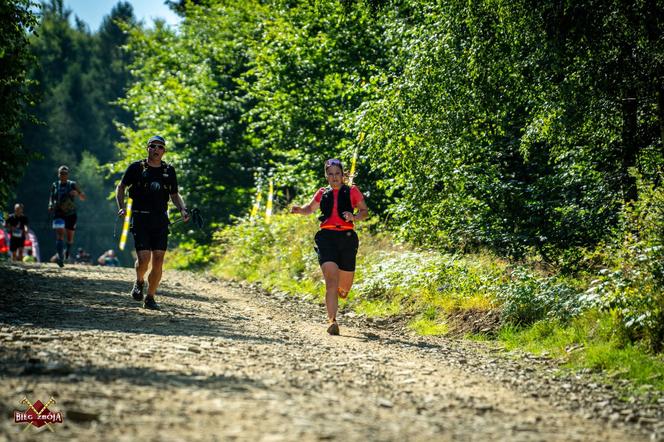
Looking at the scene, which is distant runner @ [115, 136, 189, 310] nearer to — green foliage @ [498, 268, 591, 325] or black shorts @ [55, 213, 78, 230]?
green foliage @ [498, 268, 591, 325]

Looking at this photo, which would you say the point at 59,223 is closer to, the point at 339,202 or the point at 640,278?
the point at 339,202

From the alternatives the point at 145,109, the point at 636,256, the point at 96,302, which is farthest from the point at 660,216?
the point at 145,109

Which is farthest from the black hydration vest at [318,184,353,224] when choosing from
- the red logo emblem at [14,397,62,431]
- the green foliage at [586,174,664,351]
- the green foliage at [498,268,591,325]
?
the red logo emblem at [14,397,62,431]

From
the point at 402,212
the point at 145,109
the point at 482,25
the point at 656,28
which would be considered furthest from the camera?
the point at 145,109

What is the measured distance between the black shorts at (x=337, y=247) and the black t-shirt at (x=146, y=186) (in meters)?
2.28

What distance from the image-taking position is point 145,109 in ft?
113

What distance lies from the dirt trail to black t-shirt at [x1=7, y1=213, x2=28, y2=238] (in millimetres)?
13708

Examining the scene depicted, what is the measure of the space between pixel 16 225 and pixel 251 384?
1971 centimetres

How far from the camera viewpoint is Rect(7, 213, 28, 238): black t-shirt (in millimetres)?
23469

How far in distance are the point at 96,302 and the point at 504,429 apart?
7.99 metres

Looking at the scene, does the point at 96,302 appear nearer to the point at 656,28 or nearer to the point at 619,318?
the point at 619,318

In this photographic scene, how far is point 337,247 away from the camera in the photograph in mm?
10492

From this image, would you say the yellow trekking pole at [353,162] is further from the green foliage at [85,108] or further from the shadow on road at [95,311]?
the green foliage at [85,108]

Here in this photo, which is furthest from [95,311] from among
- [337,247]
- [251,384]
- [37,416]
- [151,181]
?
[37,416]
